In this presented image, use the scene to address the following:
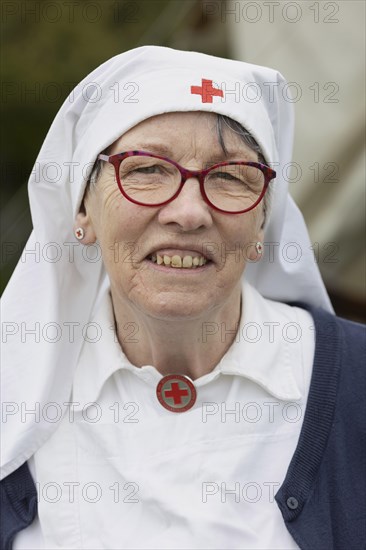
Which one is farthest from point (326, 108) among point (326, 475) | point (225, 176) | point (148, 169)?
point (326, 475)

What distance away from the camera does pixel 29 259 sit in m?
2.55

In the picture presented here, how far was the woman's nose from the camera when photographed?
2176mm

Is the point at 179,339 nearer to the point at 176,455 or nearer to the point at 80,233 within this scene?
the point at 176,455

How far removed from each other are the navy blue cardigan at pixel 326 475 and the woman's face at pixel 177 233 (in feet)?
1.48

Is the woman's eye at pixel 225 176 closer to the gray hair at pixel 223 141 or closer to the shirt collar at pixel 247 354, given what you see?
the gray hair at pixel 223 141

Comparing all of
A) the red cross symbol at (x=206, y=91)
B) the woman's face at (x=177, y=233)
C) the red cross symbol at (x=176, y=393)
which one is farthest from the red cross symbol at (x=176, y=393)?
the red cross symbol at (x=206, y=91)

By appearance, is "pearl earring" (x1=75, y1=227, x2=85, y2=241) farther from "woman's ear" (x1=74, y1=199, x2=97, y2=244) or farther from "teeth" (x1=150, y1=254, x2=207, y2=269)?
Result: "teeth" (x1=150, y1=254, x2=207, y2=269)

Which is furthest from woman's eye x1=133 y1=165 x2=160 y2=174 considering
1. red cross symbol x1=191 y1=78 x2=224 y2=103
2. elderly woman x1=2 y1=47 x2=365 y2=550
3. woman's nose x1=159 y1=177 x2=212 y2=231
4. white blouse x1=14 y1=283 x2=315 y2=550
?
white blouse x1=14 y1=283 x2=315 y2=550

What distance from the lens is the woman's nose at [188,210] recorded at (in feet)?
7.14

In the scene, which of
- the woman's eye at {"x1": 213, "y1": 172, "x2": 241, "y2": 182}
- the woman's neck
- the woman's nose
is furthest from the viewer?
the woman's neck

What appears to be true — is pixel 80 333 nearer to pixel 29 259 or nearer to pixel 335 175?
pixel 29 259

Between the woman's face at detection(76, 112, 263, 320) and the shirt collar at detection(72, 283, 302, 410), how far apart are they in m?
0.24

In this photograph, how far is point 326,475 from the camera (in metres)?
2.35

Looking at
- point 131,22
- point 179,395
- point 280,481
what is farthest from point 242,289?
point 131,22
